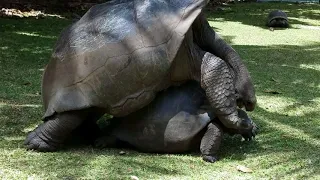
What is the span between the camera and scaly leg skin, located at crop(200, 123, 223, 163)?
3379 millimetres

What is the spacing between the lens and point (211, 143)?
338cm

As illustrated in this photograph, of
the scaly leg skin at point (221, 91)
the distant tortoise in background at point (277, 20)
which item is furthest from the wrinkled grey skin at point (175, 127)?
the distant tortoise in background at point (277, 20)

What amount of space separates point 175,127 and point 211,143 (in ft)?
0.84

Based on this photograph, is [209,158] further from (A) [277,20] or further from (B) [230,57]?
(A) [277,20]

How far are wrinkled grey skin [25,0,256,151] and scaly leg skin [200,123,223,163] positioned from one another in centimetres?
8

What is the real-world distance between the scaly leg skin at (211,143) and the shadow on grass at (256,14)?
26.3 feet

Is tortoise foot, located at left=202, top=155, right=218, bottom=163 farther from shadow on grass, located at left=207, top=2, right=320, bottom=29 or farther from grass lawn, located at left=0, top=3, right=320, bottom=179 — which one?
shadow on grass, located at left=207, top=2, right=320, bottom=29

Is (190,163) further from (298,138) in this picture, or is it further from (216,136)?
(298,138)

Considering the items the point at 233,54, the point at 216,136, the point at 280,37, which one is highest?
the point at 233,54

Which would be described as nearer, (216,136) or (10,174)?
(10,174)

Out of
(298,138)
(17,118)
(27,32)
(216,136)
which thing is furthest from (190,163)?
(27,32)

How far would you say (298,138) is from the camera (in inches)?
151

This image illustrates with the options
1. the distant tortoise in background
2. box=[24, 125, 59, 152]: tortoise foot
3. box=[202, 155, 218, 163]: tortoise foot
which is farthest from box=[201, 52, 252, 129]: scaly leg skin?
the distant tortoise in background

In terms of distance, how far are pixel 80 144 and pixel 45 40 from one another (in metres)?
4.66
